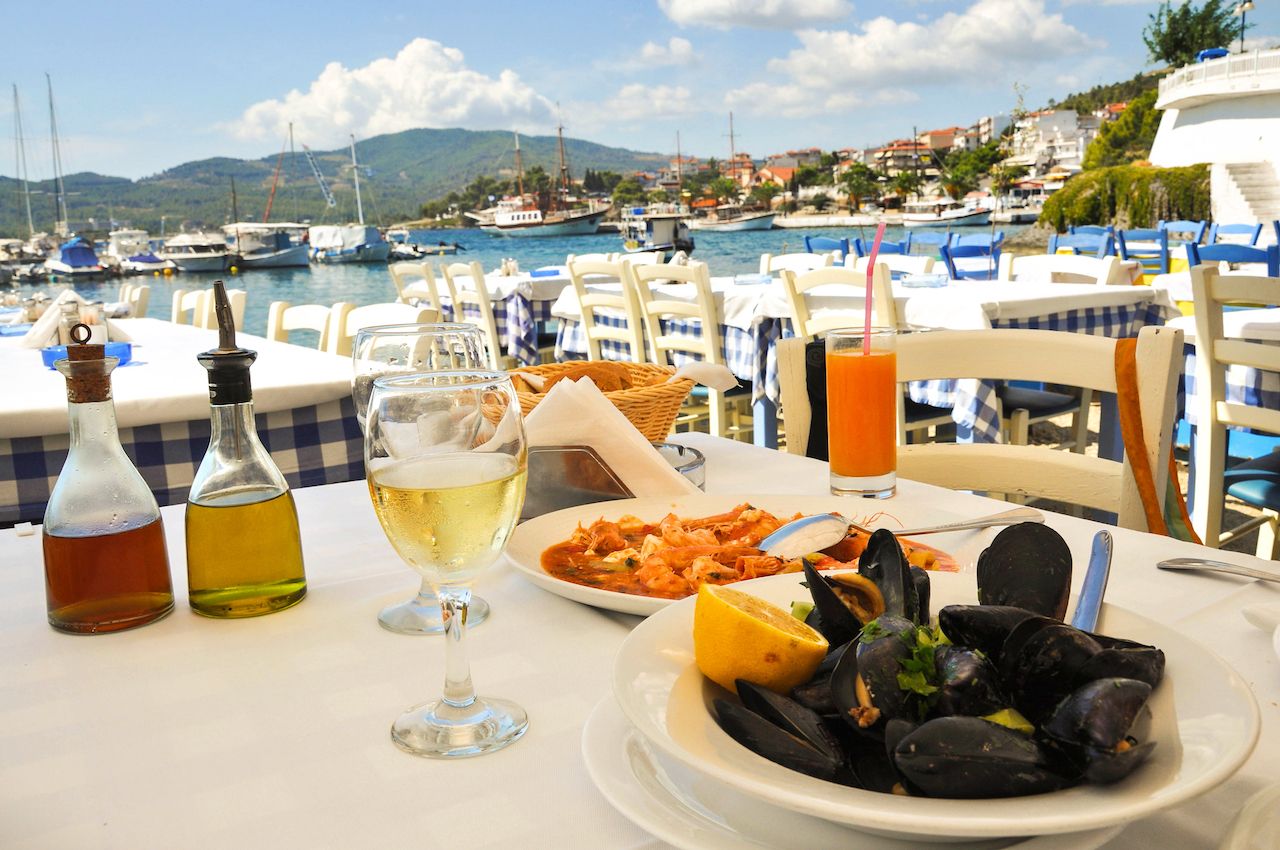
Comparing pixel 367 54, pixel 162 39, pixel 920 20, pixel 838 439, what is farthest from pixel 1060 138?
pixel 162 39

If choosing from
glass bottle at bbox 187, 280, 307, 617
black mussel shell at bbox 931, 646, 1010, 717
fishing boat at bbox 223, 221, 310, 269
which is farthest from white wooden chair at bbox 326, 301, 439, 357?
fishing boat at bbox 223, 221, 310, 269

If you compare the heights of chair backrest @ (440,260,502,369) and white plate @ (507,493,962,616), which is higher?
chair backrest @ (440,260,502,369)

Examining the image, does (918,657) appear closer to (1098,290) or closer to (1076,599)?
(1076,599)

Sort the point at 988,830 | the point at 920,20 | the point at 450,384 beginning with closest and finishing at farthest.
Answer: the point at 988,830
the point at 450,384
the point at 920,20

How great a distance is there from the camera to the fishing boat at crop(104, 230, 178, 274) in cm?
2890

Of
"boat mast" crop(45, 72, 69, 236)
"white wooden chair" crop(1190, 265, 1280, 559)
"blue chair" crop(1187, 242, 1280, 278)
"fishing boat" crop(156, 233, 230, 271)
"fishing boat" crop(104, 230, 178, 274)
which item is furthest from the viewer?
"fishing boat" crop(156, 233, 230, 271)

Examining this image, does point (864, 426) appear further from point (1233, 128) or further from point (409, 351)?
point (1233, 128)

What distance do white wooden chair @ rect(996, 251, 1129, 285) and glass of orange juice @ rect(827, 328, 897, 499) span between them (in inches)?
130

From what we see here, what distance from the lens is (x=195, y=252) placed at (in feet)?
99.0

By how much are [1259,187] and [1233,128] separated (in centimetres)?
234

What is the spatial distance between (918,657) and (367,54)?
84841mm

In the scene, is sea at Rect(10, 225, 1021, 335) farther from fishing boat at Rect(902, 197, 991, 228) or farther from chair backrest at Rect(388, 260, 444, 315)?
chair backrest at Rect(388, 260, 444, 315)

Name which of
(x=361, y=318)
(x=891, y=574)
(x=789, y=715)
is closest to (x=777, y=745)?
(x=789, y=715)

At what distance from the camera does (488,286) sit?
18.3 ft
